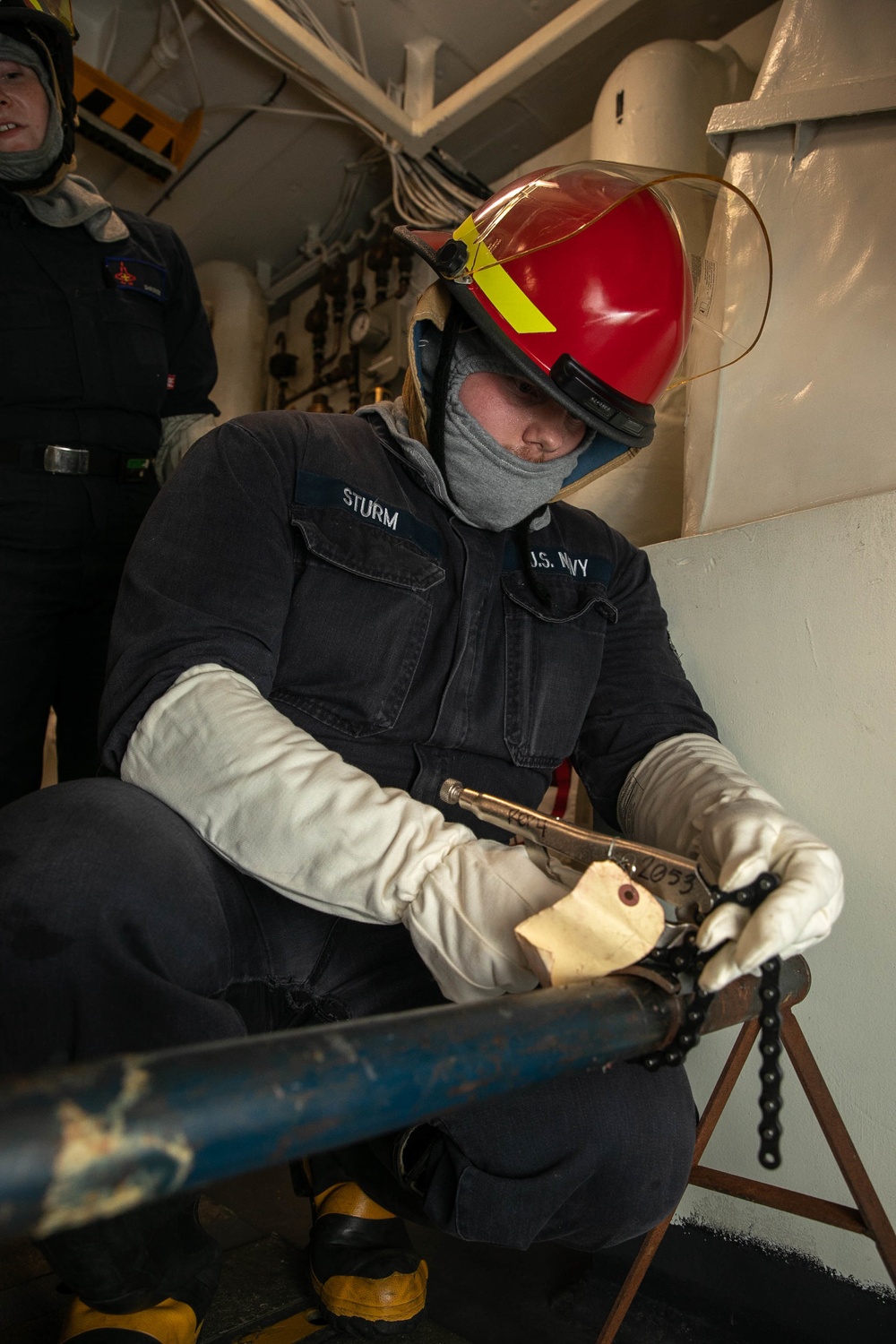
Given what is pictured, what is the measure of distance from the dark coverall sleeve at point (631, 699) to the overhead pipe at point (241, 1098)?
0.76 m

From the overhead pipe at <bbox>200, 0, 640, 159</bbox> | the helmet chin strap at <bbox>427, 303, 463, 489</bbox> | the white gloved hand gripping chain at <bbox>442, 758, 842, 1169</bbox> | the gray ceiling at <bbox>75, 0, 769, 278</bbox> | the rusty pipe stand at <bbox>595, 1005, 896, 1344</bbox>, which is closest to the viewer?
the white gloved hand gripping chain at <bbox>442, 758, 842, 1169</bbox>

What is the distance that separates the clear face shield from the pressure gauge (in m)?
1.82

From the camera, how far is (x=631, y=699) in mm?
1276

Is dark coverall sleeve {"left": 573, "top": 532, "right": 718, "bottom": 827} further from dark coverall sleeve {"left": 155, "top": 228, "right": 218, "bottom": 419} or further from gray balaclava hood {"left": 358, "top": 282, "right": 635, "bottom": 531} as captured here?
dark coverall sleeve {"left": 155, "top": 228, "right": 218, "bottom": 419}

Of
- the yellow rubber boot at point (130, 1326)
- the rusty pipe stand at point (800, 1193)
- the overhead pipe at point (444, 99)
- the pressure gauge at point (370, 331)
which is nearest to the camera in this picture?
the yellow rubber boot at point (130, 1326)

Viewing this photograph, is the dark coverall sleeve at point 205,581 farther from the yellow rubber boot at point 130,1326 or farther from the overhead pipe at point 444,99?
the overhead pipe at point 444,99

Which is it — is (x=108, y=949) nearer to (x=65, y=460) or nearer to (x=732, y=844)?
(x=732, y=844)

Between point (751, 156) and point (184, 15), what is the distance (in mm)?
1921

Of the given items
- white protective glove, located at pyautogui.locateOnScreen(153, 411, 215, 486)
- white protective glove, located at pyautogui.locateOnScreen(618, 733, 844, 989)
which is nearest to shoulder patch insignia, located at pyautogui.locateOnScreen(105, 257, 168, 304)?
white protective glove, located at pyautogui.locateOnScreen(153, 411, 215, 486)

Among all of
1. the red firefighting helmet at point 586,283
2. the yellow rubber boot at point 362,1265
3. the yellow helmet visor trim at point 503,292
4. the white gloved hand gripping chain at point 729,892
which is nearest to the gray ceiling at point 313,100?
the red firefighting helmet at point 586,283


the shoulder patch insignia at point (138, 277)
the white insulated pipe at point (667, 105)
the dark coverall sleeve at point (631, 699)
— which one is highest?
the white insulated pipe at point (667, 105)

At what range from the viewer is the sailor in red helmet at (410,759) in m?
0.77

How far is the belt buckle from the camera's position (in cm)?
159

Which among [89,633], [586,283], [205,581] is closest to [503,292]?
[586,283]
